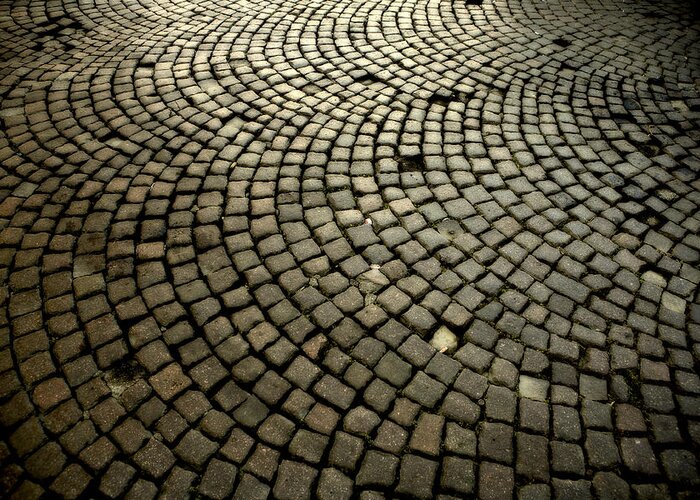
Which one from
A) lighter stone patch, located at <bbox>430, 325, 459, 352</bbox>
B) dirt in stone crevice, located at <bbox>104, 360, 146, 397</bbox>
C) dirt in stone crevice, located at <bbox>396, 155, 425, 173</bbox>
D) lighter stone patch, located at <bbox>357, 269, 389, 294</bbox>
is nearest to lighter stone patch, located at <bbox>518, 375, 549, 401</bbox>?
lighter stone patch, located at <bbox>430, 325, 459, 352</bbox>

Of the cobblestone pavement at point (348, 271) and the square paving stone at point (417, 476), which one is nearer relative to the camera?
the square paving stone at point (417, 476)

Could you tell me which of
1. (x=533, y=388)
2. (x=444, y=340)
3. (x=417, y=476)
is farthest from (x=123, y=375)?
(x=533, y=388)

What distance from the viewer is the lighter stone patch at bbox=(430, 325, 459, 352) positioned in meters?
2.73

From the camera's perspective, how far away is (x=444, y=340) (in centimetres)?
278

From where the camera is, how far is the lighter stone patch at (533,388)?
8.24 feet

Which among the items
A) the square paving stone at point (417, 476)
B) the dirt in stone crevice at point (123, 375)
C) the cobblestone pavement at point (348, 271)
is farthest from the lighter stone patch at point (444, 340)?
the dirt in stone crevice at point (123, 375)

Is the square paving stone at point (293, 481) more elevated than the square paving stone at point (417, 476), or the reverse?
the square paving stone at point (417, 476)

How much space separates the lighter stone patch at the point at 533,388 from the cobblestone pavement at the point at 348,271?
0.05 feet

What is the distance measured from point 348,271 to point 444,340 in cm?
89

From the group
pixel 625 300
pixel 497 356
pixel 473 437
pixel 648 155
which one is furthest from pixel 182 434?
pixel 648 155


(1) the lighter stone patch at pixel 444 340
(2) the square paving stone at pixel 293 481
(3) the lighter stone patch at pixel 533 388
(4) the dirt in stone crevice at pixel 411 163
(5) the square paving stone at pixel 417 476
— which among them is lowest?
(2) the square paving stone at pixel 293 481

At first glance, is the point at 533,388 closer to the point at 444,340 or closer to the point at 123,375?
the point at 444,340

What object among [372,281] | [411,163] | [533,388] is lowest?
[533,388]

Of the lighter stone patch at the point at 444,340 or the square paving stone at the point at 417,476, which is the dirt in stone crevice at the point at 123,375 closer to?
the square paving stone at the point at 417,476
